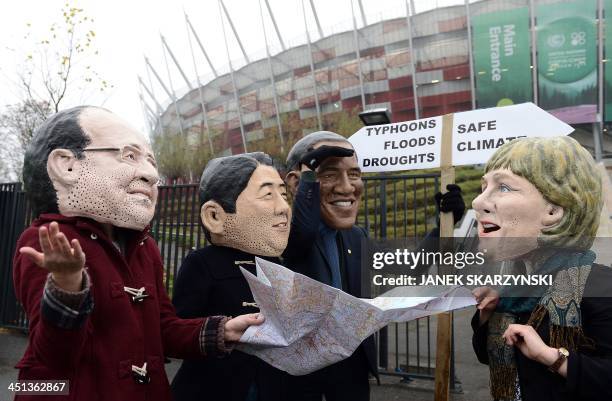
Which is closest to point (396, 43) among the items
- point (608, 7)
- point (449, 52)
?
point (449, 52)

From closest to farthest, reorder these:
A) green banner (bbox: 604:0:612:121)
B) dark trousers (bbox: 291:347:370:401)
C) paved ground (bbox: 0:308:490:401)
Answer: dark trousers (bbox: 291:347:370:401) < paved ground (bbox: 0:308:490:401) < green banner (bbox: 604:0:612:121)

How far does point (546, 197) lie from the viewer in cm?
189

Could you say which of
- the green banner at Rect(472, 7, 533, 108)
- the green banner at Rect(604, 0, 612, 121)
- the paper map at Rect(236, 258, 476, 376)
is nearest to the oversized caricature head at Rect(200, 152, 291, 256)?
the paper map at Rect(236, 258, 476, 376)

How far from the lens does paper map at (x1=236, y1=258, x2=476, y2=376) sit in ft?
5.84

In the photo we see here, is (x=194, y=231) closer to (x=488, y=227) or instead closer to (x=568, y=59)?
(x=488, y=227)

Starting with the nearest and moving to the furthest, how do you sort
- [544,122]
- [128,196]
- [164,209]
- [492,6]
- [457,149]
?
[128,196] < [544,122] < [457,149] < [164,209] < [492,6]

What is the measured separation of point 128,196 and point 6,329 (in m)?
6.14

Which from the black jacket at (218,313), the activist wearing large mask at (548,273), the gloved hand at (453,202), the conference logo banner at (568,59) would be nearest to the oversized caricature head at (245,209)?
the black jacket at (218,313)

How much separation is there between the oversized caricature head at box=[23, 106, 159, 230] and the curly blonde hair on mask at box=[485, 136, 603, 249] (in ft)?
4.95

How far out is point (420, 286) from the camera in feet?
6.84

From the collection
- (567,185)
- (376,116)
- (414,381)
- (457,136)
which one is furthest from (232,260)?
(414,381)

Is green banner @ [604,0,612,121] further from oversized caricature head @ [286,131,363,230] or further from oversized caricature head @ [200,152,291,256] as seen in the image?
oversized caricature head @ [200,152,291,256]

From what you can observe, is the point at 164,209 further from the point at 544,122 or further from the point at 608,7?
Result: the point at 608,7

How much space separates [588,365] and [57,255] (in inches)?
67.8
